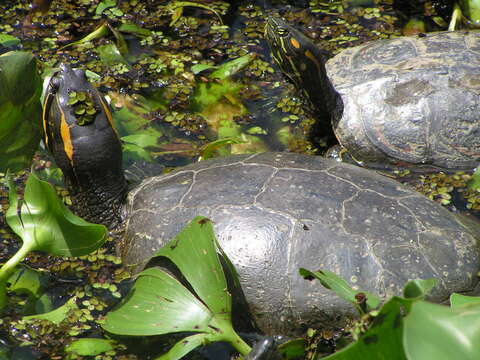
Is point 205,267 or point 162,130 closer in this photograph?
point 205,267

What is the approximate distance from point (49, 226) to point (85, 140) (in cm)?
69

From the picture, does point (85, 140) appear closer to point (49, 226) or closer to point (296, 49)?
point (49, 226)

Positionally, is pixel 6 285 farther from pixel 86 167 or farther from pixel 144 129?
pixel 144 129

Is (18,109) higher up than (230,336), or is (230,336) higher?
(18,109)

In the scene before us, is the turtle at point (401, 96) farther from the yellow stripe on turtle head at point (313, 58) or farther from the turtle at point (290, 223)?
the turtle at point (290, 223)

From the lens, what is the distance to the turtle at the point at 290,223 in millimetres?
2607

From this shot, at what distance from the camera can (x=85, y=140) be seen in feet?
9.84

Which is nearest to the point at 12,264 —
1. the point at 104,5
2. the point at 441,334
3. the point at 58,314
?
the point at 58,314

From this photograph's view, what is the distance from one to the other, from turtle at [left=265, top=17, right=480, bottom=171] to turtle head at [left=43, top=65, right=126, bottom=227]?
142cm

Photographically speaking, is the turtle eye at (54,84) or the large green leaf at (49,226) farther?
the turtle eye at (54,84)

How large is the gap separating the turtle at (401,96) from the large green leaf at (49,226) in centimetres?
198

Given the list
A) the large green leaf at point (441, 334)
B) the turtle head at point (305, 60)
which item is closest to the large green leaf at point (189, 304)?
the large green leaf at point (441, 334)

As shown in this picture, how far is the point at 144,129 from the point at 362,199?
177cm

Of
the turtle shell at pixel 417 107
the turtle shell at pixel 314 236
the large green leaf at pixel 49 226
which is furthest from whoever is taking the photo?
the turtle shell at pixel 417 107
